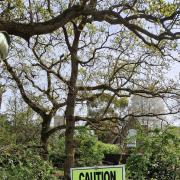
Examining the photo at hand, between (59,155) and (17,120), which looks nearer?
(59,155)

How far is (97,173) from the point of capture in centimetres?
499

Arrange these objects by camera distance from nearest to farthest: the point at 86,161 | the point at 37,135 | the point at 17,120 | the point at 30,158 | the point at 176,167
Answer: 1. the point at 30,158
2. the point at 176,167
3. the point at 86,161
4. the point at 37,135
5. the point at 17,120

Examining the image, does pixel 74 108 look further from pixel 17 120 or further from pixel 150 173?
pixel 17 120

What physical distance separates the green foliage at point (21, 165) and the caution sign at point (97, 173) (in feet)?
10.5

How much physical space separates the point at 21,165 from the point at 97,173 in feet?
11.5

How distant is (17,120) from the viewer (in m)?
23.5

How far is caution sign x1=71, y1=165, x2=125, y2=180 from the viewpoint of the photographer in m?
4.97

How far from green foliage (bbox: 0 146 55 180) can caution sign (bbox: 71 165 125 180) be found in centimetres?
319

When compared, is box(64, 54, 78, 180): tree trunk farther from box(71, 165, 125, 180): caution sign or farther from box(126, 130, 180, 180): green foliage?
box(71, 165, 125, 180): caution sign

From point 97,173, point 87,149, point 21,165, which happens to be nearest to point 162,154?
point 87,149

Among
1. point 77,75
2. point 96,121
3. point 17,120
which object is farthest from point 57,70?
point 17,120

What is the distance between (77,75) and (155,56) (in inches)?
110

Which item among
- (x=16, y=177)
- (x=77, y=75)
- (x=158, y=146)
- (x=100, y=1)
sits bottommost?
(x=16, y=177)

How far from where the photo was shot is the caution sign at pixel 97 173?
497 cm
